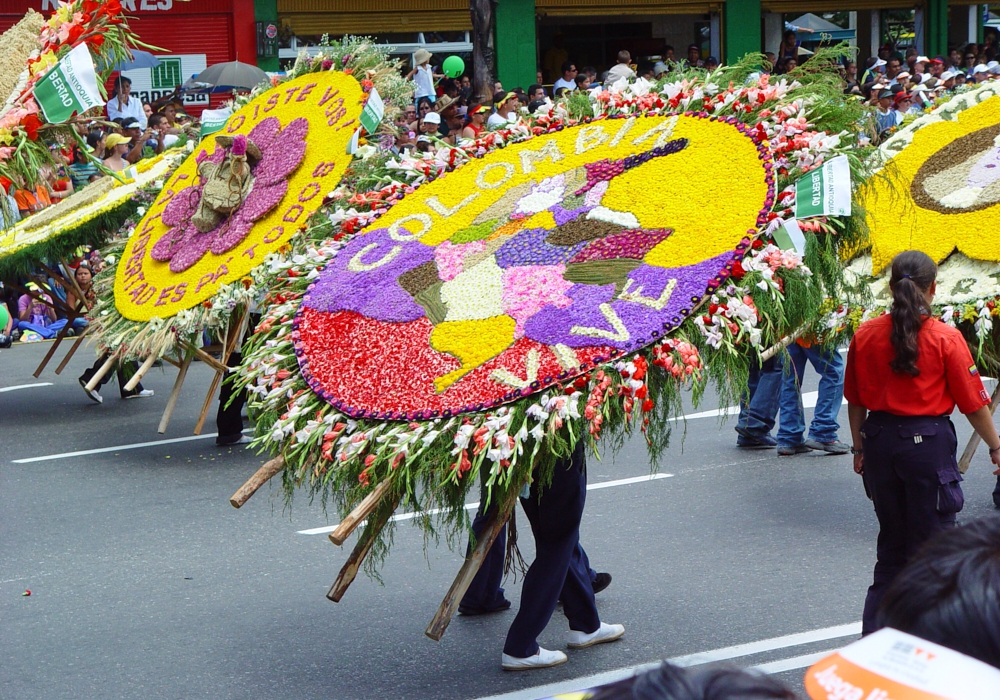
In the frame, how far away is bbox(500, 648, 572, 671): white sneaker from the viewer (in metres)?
4.52

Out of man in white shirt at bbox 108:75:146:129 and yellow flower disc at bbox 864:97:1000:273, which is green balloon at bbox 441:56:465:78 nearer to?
man in white shirt at bbox 108:75:146:129

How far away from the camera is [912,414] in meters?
4.45

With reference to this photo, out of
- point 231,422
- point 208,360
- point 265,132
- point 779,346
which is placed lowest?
point 231,422

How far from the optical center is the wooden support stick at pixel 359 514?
369cm

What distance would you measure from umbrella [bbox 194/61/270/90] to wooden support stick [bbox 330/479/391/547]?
1432cm

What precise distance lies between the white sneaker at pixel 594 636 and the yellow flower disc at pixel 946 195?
9.15 ft

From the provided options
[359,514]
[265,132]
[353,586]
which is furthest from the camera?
[265,132]

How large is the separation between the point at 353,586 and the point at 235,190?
3152 mm

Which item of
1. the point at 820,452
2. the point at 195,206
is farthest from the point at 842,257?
the point at 195,206

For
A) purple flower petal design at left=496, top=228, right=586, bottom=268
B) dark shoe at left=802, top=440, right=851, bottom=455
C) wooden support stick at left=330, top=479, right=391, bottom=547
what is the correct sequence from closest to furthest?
1. wooden support stick at left=330, top=479, right=391, bottom=547
2. purple flower petal design at left=496, top=228, right=586, bottom=268
3. dark shoe at left=802, top=440, right=851, bottom=455

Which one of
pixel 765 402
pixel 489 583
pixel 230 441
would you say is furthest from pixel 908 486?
pixel 230 441

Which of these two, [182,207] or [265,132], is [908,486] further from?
[182,207]

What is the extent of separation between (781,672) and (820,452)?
12.1 feet

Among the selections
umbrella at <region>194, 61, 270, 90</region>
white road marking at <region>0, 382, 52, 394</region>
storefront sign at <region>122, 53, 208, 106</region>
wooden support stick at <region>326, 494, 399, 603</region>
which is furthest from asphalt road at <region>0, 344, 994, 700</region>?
storefront sign at <region>122, 53, 208, 106</region>
